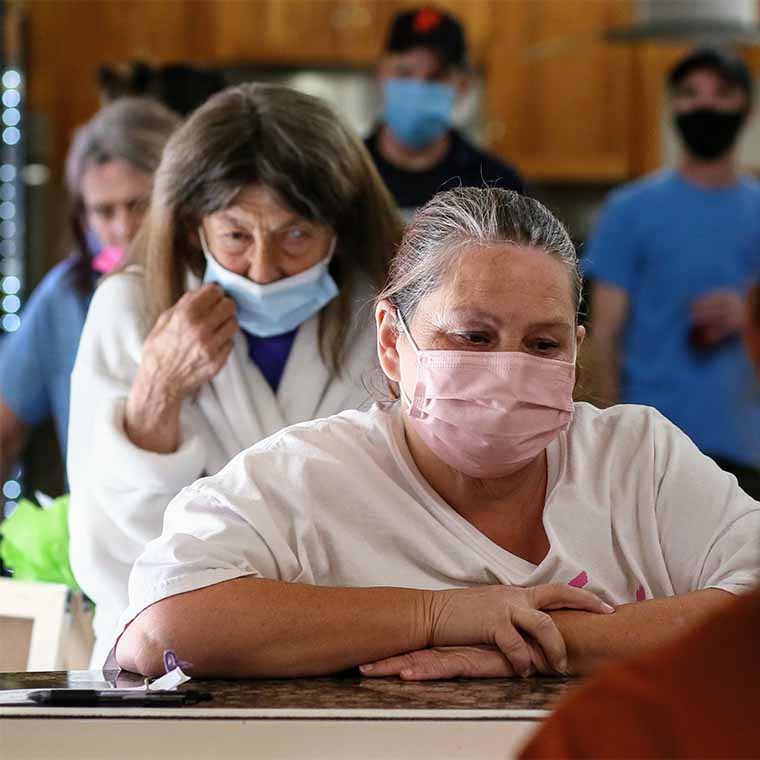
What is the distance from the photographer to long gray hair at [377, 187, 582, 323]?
4.74 ft

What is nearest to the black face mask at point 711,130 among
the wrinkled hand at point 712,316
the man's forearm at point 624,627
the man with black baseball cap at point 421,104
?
the wrinkled hand at point 712,316

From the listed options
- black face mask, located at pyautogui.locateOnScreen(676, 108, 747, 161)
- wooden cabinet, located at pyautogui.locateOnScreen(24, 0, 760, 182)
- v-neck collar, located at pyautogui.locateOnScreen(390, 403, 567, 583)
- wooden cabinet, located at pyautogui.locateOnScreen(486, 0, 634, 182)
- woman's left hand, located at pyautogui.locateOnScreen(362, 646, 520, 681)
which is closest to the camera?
woman's left hand, located at pyautogui.locateOnScreen(362, 646, 520, 681)

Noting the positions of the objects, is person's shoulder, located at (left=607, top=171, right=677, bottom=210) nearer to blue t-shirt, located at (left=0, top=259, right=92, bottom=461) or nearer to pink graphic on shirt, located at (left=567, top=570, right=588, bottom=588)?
blue t-shirt, located at (left=0, top=259, right=92, bottom=461)

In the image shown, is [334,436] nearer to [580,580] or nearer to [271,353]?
[580,580]

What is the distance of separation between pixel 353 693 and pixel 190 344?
28.3 inches

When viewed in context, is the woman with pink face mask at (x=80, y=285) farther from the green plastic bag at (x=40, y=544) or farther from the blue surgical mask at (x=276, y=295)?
the blue surgical mask at (x=276, y=295)

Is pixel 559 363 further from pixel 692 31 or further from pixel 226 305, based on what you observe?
pixel 692 31

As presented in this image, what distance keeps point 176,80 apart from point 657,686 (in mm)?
2624

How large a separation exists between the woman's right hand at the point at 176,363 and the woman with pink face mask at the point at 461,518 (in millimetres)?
365

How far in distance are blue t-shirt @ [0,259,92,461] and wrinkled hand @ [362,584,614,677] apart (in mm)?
1295

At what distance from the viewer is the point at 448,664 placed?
1.32m

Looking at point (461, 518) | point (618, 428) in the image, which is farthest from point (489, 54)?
point (461, 518)

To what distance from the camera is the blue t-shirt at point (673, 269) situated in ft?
11.0

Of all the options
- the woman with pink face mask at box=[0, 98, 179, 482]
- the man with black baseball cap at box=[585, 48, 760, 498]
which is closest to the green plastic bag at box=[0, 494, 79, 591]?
the woman with pink face mask at box=[0, 98, 179, 482]
